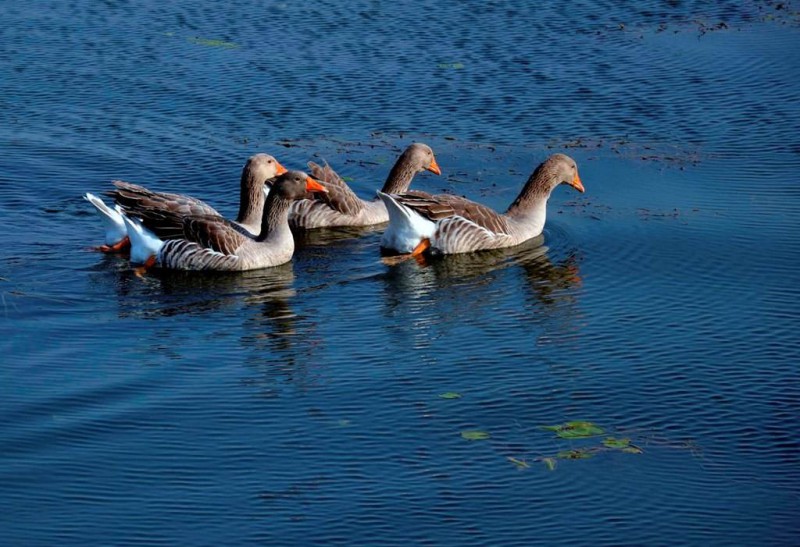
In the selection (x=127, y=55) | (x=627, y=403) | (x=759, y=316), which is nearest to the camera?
(x=627, y=403)

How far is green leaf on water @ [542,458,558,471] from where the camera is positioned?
9.46 m

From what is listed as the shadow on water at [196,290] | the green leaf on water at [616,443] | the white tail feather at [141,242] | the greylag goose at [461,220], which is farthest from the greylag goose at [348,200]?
the green leaf on water at [616,443]

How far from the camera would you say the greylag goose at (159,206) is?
14.5 meters

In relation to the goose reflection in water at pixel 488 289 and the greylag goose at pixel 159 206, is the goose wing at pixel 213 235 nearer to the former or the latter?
the greylag goose at pixel 159 206

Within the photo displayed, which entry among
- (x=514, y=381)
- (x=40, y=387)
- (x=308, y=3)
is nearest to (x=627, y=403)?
(x=514, y=381)

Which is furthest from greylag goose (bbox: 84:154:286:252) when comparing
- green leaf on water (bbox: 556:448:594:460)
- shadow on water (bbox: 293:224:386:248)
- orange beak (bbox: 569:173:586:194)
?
green leaf on water (bbox: 556:448:594:460)

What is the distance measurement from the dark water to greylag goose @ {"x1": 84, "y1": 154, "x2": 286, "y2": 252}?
56 centimetres

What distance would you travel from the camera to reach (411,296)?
13281 millimetres

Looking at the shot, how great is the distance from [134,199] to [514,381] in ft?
18.2

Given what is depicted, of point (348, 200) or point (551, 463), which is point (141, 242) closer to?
point (348, 200)

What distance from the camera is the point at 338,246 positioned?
604 inches

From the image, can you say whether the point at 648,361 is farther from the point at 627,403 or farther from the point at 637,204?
the point at 637,204

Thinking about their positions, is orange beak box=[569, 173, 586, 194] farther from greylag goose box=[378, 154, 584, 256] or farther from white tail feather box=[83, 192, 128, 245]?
white tail feather box=[83, 192, 128, 245]

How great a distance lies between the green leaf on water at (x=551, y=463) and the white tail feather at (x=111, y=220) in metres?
6.67
